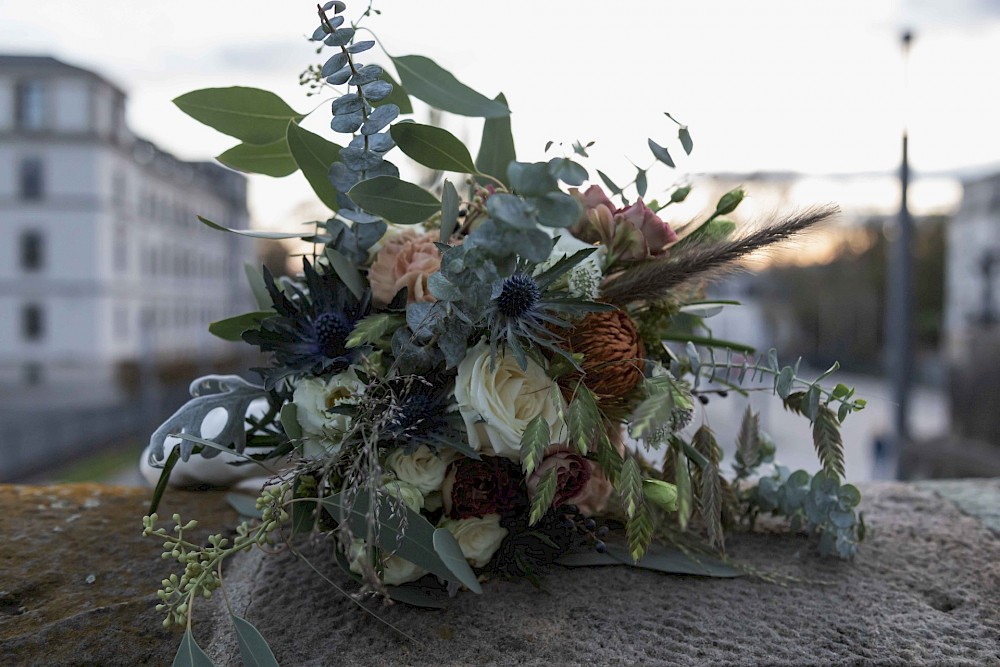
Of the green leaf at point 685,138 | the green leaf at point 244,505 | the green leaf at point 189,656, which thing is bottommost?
the green leaf at point 189,656

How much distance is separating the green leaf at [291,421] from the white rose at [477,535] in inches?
10.8

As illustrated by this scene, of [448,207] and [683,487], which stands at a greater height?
[448,207]

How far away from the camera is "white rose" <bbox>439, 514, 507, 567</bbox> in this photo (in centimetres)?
116

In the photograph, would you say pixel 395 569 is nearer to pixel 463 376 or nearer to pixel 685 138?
pixel 463 376

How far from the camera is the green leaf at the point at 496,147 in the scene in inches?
53.1

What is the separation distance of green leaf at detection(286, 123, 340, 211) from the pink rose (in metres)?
0.56

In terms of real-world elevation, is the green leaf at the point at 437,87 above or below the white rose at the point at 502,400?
above

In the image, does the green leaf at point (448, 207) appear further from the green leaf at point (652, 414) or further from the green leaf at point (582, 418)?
the green leaf at point (652, 414)

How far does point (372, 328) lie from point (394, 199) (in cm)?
20

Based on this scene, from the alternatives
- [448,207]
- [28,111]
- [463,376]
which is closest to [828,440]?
[463,376]

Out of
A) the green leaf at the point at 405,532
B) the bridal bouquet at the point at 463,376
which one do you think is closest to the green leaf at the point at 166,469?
the bridal bouquet at the point at 463,376

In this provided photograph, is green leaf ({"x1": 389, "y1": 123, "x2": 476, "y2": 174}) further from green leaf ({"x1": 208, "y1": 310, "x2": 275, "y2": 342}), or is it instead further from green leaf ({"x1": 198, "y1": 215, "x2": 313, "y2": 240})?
green leaf ({"x1": 208, "y1": 310, "x2": 275, "y2": 342})

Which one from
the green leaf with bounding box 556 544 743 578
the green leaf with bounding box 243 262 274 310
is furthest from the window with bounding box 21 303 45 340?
the green leaf with bounding box 556 544 743 578

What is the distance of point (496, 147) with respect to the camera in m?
1.36
